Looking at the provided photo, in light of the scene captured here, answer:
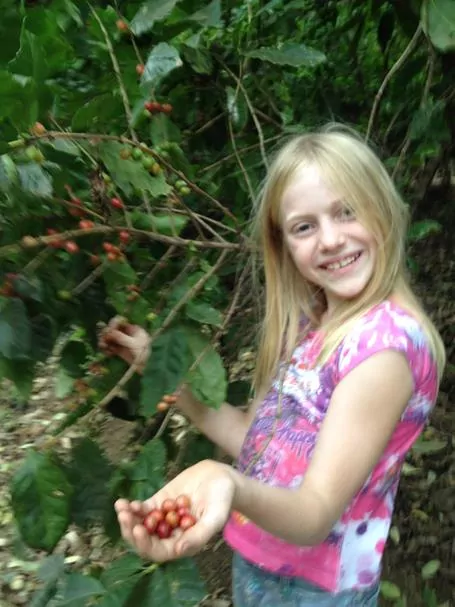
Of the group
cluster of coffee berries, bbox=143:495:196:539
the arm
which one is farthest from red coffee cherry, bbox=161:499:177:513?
the arm

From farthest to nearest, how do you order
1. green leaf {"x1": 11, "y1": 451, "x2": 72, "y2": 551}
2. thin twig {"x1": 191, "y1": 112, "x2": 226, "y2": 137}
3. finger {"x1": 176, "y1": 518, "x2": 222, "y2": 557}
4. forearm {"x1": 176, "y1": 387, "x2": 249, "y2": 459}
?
thin twig {"x1": 191, "y1": 112, "x2": 226, "y2": 137}, forearm {"x1": 176, "y1": 387, "x2": 249, "y2": 459}, green leaf {"x1": 11, "y1": 451, "x2": 72, "y2": 551}, finger {"x1": 176, "y1": 518, "x2": 222, "y2": 557}

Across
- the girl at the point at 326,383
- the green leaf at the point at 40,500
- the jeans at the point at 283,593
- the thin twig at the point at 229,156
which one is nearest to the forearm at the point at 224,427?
the girl at the point at 326,383

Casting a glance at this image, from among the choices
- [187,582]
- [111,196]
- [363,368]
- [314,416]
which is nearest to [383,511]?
[314,416]

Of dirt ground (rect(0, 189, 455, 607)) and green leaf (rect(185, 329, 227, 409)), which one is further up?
green leaf (rect(185, 329, 227, 409))

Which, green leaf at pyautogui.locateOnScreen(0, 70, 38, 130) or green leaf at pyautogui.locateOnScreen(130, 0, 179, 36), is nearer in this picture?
green leaf at pyautogui.locateOnScreen(0, 70, 38, 130)

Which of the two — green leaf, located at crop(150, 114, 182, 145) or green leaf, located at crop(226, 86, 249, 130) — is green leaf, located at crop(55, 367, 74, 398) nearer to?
green leaf, located at crop(150, 114, 182, 145)

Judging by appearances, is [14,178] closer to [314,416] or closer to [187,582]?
[187,582]

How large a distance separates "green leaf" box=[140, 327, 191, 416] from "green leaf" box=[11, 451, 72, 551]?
165 mm

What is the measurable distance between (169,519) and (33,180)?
431 millimetres

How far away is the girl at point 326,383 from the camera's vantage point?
106 centimetres

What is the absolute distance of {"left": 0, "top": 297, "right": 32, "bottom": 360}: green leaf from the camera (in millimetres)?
983

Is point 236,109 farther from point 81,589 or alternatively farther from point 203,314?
point 81,589

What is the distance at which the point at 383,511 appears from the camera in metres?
1.31

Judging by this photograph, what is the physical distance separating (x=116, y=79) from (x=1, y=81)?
36 cm
